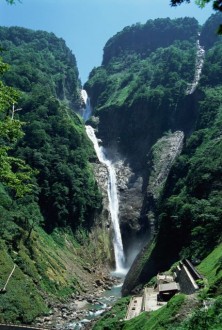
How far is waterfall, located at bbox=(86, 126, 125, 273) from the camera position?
256ft

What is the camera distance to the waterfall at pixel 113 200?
7806 cm

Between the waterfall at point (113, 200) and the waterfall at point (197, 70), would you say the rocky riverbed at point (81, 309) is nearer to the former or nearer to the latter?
the waterfall at point (113, 200)

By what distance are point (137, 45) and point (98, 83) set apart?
37.7 meters

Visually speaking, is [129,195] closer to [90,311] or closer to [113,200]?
[113,200]

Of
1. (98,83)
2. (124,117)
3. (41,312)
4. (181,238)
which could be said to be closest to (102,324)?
(41,312)

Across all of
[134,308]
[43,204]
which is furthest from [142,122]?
[134,308]

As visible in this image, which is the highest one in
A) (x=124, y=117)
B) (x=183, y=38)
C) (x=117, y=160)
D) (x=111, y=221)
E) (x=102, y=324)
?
(x=183, y=38)

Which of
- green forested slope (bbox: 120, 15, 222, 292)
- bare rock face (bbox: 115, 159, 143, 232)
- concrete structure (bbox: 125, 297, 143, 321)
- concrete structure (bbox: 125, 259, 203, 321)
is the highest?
bare rock face (bbox: 115, 159, 143, 232)

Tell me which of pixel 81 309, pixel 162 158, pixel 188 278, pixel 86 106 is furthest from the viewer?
pixel 86 106

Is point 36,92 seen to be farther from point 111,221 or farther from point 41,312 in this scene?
point 41,312

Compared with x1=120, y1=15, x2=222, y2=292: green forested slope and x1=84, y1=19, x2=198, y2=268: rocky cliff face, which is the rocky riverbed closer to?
x1=120, y1=15, x2=222, y2=292: green forested slope

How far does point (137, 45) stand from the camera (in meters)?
181

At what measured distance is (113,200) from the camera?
9119 centimetres

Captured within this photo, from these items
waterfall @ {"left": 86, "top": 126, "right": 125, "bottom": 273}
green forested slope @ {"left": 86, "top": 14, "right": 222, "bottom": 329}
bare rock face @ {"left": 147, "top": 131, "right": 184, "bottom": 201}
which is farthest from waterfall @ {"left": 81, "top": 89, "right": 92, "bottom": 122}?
bare rock face @ {"left": 147, "top": 131, "right": 184, "bottom": 201}
